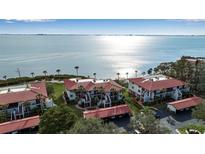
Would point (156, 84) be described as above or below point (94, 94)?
above

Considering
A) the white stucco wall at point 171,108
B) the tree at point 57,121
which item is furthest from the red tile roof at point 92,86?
the tree at point 57,121

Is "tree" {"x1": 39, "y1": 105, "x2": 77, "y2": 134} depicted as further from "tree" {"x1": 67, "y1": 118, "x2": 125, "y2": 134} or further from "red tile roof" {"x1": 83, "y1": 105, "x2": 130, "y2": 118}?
"tree" {"x1": 67, "y1": 118, "x2": 125, "y2": 134}

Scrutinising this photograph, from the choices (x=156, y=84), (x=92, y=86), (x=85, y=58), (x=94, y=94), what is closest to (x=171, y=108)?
(x=156, y=84)

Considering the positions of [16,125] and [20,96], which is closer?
[16,125]

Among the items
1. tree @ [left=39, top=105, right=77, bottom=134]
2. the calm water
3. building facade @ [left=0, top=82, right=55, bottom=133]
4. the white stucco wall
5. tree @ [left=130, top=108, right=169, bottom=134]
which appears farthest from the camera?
the calm water

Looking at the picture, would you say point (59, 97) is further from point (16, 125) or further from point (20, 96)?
point (16, 125)

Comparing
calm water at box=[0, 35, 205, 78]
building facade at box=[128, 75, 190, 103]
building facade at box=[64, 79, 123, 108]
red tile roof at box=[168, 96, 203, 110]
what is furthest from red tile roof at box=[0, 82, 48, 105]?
calm water at box=[0, 35, 205, 78]
